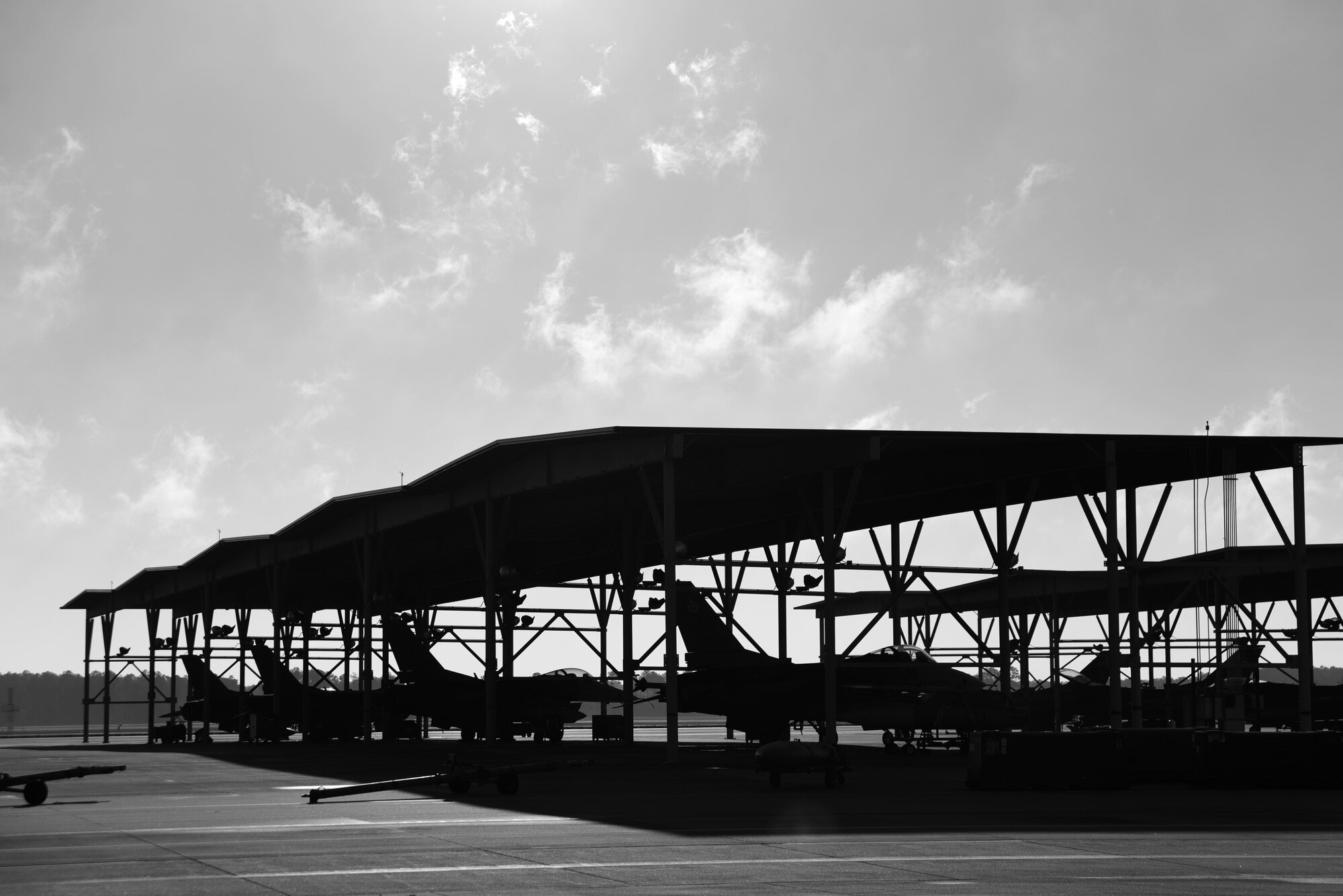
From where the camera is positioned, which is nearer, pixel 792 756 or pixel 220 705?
pixel 792 756

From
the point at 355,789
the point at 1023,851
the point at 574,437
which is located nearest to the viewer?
the point at 1023,851

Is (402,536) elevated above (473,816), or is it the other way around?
(402,536)

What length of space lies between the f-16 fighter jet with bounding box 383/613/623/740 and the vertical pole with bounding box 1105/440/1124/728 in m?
25.1

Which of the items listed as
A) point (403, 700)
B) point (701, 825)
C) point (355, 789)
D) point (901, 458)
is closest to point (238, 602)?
point (403, 700)

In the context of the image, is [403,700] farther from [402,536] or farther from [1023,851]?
[1023,851]

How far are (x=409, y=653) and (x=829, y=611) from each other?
27623mm

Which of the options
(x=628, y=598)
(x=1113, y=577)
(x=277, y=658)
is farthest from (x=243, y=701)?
(x=1113, y=577)

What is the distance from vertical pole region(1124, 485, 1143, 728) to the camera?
3934cm

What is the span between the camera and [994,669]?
58.1m

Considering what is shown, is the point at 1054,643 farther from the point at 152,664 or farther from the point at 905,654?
the point at 152,664

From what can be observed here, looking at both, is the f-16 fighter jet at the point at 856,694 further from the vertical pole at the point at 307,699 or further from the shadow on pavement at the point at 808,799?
the vertical pole at the point at 307,699

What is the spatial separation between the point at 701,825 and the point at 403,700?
40507 millimetres

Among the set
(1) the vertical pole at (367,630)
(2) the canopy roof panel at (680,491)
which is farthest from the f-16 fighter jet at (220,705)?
(1) the vertical pole at (367,630)

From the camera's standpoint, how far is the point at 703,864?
14.8 m
